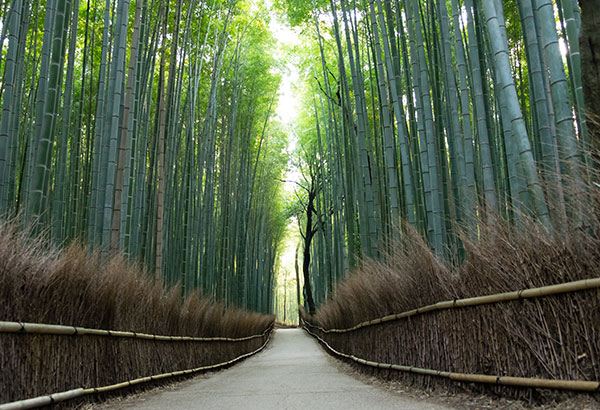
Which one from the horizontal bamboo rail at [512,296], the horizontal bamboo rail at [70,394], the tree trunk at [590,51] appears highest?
the tree trunk at [590,51]

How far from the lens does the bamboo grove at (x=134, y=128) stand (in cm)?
346

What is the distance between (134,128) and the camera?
195 inches

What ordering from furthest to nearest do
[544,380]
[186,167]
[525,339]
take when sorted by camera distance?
[186,167] → [525,339] → [544,380]

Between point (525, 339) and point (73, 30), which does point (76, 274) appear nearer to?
point (525, 339)

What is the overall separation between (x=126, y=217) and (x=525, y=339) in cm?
332

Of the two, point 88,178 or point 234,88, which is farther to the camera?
point 234,88

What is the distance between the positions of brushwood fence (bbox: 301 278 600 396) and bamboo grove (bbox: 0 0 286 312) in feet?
6.63

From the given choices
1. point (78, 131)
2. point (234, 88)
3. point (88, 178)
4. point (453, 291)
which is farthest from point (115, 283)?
point (234, 88)

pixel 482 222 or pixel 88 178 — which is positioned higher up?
pixel 88 178

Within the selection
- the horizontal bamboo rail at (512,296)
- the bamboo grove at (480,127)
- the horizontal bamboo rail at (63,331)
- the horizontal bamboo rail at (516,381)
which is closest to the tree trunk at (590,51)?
the bamboo grove at (480,127)

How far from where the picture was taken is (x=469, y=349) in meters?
2.55

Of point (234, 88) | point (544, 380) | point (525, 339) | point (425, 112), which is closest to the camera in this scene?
point (544, 380)

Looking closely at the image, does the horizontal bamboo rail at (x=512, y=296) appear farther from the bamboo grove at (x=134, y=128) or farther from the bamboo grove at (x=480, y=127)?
the bamboo grove at (x=134, y=128)

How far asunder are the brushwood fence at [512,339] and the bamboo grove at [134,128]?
202 cm
